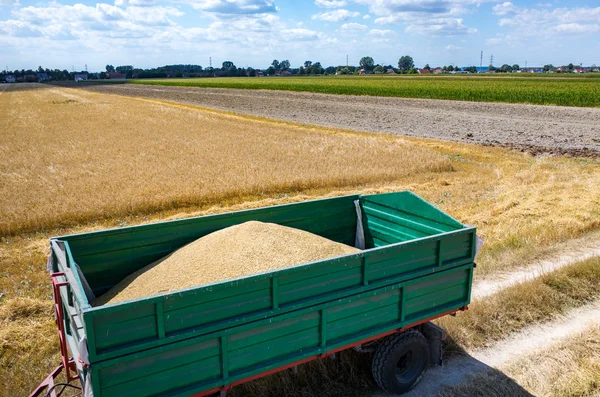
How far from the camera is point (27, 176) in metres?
16.3

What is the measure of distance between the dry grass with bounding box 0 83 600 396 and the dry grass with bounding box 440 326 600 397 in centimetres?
86

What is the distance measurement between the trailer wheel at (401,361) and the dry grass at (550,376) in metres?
0.36

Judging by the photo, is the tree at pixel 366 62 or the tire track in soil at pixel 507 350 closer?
the tire track in soil at pixel 507 350

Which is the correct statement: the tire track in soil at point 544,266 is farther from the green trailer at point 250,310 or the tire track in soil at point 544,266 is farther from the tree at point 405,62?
the tree at point 405,62

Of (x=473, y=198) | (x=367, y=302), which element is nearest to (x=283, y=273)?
(x=367, y=302)

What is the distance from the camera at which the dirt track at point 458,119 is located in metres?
24.4

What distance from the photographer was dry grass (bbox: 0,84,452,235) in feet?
41.7

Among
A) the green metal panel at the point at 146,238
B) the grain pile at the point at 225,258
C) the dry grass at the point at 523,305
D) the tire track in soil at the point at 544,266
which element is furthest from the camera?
the tire track in soil at the point at 544,266

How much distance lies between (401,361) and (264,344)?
6.38ft

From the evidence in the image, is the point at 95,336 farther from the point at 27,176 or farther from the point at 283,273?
the point at 27,176

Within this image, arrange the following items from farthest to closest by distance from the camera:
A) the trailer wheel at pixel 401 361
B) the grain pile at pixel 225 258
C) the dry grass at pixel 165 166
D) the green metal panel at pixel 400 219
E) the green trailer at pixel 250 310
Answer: the dry grass at pixel 165 166
the green metal panel at pixel 400 219
the trailer wheel at pixel 401 361
the grain pile at pixel 225 258
the green trailer at pixel 250 310

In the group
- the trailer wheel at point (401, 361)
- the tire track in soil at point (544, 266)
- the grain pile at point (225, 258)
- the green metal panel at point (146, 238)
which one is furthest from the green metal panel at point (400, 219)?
the tire track in soil at point (544, 266)

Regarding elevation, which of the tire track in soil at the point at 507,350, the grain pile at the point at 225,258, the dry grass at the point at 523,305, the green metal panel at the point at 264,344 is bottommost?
the tire track in soil at the point at 507,350

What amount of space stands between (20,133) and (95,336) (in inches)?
1132
